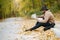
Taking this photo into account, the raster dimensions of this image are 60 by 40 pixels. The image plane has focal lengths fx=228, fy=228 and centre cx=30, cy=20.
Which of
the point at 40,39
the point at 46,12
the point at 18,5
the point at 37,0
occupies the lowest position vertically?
the point at 18,5

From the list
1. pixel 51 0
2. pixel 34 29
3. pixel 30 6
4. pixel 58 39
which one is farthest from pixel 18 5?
pixel 58 39

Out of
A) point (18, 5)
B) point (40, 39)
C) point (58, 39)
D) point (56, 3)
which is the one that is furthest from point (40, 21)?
point (18, 5)

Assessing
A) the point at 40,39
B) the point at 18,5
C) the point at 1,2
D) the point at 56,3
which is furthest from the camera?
the point at 18,5

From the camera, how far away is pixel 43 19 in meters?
12.1

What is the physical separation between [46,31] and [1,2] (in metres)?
26.4

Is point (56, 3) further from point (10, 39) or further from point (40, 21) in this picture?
point (10, 39)

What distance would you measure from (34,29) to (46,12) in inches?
59.0

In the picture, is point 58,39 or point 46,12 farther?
point 46,12

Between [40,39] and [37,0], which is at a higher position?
[40,39]

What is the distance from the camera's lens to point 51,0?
3497 cm

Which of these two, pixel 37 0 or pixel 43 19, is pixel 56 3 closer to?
pixel 37 0

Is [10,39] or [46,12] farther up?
[46,12]

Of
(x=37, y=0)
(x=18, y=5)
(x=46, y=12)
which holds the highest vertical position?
(x=46, y=12)

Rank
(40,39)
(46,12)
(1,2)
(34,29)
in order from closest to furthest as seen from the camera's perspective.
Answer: (40,39) → (46,12) → (34,29) → (1,2)
